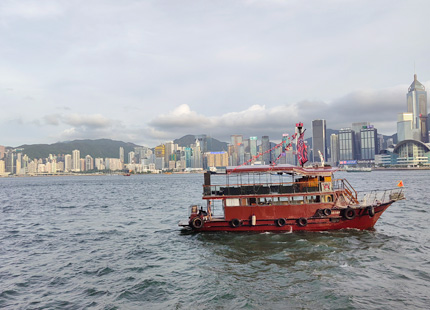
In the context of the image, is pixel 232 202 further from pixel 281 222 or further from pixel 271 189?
pixel 281 222

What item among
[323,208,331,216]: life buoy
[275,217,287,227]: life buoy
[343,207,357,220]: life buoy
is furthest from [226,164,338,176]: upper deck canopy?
[275,217,287,227]: life buoy

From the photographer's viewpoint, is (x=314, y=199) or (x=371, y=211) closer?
(x=371, y=211)

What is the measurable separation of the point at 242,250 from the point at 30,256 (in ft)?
46.4

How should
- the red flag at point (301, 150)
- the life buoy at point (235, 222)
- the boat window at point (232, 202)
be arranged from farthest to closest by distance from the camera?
the red flag at point (301, 150)
the boat window at point (232, 202)
the life buoy at point (235, 222)

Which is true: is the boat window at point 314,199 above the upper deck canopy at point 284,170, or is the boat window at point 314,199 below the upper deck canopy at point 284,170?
below

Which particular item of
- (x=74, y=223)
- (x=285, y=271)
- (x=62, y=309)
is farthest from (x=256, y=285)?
(x=74, y=223)

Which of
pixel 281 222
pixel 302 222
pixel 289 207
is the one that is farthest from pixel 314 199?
pixel 281 222

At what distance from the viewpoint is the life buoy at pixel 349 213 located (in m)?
23.5

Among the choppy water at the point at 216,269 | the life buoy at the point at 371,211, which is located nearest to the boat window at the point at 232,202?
the choppy water at the point at 216,269

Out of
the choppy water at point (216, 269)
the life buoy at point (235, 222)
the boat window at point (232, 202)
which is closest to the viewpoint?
the choppy water at point (216, 269)

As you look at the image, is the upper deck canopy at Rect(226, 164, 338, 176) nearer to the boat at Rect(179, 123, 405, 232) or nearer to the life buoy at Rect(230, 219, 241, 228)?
the boat at Rect(179, 123, 405, 232)

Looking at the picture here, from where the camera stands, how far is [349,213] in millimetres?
23594

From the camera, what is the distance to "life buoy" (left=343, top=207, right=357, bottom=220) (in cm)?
2351

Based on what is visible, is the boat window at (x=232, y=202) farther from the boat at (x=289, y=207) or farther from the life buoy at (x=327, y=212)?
the life buoy at (x=327, y=212)
